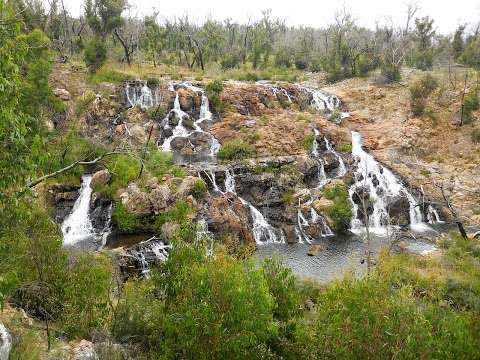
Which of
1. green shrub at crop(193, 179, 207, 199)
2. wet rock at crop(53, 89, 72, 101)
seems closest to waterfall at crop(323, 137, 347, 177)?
green shrub at crop(193, 179, 207, 199)

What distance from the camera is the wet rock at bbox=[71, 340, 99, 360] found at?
34.5ft

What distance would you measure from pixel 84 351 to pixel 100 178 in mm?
19467

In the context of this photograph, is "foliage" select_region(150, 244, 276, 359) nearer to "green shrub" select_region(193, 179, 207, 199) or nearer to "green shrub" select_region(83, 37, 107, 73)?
"green shrub" select_region(193, 179, 207, 199)

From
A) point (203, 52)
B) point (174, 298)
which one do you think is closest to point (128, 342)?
point (174, 298)

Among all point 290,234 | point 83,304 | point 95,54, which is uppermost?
point 95,54

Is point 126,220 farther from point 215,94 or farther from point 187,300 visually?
point 215,94

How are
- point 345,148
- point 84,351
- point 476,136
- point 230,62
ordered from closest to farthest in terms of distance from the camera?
point 84,351
point 345,148
point 476,136
point 230,62

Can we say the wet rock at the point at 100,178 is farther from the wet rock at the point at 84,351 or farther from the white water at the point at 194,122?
the wet rock at the point at 84,351

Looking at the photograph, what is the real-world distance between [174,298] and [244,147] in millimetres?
24838

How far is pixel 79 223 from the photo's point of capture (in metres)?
27.6

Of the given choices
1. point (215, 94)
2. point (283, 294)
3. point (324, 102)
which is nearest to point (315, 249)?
point (283, 294)

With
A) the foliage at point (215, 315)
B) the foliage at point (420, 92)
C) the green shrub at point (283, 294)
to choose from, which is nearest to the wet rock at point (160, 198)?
the green shrub at point (283, 294)

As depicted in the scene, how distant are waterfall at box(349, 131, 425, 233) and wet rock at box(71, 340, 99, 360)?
22410mm

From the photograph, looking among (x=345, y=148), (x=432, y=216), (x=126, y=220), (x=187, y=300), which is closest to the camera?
(x=187, y=300)
